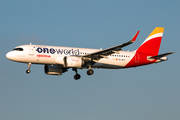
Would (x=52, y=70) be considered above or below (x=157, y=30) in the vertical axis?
below

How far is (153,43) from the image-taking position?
170 feet

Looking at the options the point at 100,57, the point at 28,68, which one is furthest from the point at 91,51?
the point at 28,68

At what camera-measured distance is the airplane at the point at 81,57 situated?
43.5 metres

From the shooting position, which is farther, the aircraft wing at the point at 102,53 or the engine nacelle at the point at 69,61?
the engine nacelle at the point at 69,61

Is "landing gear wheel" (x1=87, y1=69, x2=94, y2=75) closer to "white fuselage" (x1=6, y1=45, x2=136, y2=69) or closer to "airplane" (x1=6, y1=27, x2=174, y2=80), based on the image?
"airplane" (x1=6, y1=27, x2=174, y2=80)

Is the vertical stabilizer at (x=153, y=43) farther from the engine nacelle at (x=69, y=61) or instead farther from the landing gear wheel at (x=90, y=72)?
the engine nacelle at (x=69, y=61)

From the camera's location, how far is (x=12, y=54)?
43625mm

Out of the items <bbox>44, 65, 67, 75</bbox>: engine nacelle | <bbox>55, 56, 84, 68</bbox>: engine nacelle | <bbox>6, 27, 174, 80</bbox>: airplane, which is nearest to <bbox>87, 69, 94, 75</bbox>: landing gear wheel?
<bbox>6, 27, 174, 80</bbox>: airplane

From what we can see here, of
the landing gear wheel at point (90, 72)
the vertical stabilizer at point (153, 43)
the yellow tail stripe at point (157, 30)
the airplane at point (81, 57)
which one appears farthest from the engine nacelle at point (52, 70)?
the yellow tail stripe at point (157, 30)

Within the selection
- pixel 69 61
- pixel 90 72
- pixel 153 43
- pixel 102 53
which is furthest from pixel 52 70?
pixel 153 43

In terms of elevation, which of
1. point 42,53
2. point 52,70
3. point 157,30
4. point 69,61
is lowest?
point 52,70

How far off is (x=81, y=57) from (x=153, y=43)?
13848 mm

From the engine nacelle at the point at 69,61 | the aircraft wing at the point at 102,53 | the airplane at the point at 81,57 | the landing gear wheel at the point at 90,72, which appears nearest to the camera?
the aircraft wing at the point at 102,53

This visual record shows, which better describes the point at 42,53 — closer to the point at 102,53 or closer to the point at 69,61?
the point at 69,61
